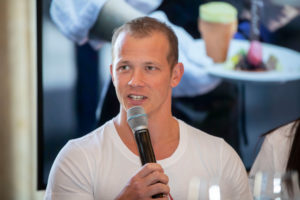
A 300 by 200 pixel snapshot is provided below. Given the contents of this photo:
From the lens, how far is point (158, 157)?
132 centimetres

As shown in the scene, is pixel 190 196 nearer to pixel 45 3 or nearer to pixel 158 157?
pixel 158 157

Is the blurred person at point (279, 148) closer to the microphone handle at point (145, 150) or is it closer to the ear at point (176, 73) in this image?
the ear at point (176, 73)

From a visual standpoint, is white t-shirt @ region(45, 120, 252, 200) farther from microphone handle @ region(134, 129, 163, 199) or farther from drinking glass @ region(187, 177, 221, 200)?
drinking glass @ region(187, 177, 221, 200)

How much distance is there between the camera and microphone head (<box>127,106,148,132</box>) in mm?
1037

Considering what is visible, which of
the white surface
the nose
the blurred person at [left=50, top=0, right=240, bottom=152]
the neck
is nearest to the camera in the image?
the nose


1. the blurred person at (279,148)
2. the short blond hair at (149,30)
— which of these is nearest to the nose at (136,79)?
the short blond hair at (149,30)

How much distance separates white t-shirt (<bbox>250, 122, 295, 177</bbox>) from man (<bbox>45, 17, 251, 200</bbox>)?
0.15 meters

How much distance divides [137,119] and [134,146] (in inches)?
11.5

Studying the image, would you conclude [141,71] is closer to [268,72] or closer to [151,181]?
[151,181]

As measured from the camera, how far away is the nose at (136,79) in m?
1.22

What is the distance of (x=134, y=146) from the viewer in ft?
4.37

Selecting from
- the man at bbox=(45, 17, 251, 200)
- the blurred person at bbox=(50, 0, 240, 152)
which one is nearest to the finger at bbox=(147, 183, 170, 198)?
the man at bbox=(45, 17, 251, 200)

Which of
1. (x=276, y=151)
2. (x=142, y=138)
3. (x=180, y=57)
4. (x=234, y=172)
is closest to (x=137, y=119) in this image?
(x=142, y=138)

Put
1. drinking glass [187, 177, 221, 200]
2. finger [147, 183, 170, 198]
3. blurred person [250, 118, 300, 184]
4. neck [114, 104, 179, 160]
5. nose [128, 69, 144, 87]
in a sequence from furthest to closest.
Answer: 1. blurred person [250, 118, 300, 184]
2. neck [114, 104, 179, 160]
3. nose [128, 69, 144, 87]
4. finger [147, 183, 170, 198]
5. drinking glass [187, 177, 221, 200]
